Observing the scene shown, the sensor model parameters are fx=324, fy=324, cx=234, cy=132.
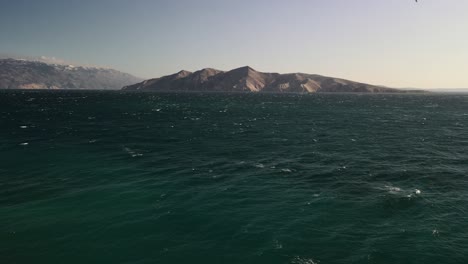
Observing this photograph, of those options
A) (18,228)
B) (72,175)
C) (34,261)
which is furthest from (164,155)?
(34,261)

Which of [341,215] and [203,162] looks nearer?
[341,215]

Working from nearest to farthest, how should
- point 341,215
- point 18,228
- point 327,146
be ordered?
point 18,228
point 341,215
point 327,146

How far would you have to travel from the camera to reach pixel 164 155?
59.2m

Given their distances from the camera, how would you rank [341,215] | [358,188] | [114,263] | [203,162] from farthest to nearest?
1. [203,162]
2. [358,188]
3. [341,215]
4. [114,263]

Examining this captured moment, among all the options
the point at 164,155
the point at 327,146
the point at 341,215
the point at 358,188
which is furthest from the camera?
the point at 327,146

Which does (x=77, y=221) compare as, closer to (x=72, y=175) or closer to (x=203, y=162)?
(x=72, y=175)

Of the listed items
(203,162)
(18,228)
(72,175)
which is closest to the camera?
(18,228)

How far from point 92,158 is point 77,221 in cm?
2735

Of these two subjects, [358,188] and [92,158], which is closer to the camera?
[358,188]

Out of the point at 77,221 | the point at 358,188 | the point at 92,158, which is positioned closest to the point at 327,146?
the point at 358,188

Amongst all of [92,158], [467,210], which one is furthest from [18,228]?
[467,210]

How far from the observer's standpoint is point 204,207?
114ft

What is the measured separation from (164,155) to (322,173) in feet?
92.8

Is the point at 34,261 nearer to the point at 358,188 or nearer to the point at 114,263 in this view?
the point at 114,263
